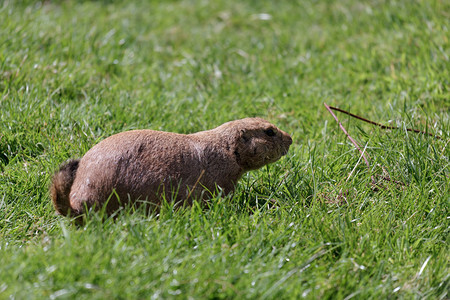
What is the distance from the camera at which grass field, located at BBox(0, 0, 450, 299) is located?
2.85m

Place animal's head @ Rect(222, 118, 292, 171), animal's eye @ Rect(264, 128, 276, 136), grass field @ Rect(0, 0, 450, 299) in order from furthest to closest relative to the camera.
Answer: animal's eye @ Rect(264, 128, 276, 136) → animal's head @ Rect(222, 118, 292, 171) → grass field @ Rect(0, 0, 450, 299)

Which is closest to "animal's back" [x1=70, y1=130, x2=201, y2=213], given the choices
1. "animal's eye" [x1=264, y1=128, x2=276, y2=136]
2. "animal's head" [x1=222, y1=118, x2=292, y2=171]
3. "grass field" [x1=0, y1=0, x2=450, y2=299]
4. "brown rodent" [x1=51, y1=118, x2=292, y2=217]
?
"brown rodent" [x1=51, y1=118, x2=292, y2=217]

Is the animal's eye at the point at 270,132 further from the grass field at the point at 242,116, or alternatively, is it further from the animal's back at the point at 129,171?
the animal's back at the point at 129,171

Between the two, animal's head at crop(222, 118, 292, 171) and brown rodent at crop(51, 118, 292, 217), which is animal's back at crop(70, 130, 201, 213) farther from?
animal's head at crop(222, 118, 292, 171)

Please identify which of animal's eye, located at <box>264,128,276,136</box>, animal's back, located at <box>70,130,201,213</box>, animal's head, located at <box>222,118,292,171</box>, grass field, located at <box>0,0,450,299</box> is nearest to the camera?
grass field, located at <box>0,0,450,299</box>

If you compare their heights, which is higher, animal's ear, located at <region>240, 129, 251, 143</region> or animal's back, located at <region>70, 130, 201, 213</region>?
animal's back, located at <region>70, 130, 201, 213</region>

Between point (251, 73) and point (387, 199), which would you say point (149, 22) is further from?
point (387, 199)

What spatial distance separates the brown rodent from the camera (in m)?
3.31

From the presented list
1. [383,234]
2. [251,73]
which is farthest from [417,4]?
[383,234]

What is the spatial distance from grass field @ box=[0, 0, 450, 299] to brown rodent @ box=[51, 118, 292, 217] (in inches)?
5.4

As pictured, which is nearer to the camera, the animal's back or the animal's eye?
the animal's back

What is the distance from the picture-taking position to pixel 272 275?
2840 millimetres

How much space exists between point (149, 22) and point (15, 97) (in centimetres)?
321

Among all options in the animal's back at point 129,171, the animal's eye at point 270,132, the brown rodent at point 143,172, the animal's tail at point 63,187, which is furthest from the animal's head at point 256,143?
the animal's tail at point 63,187
